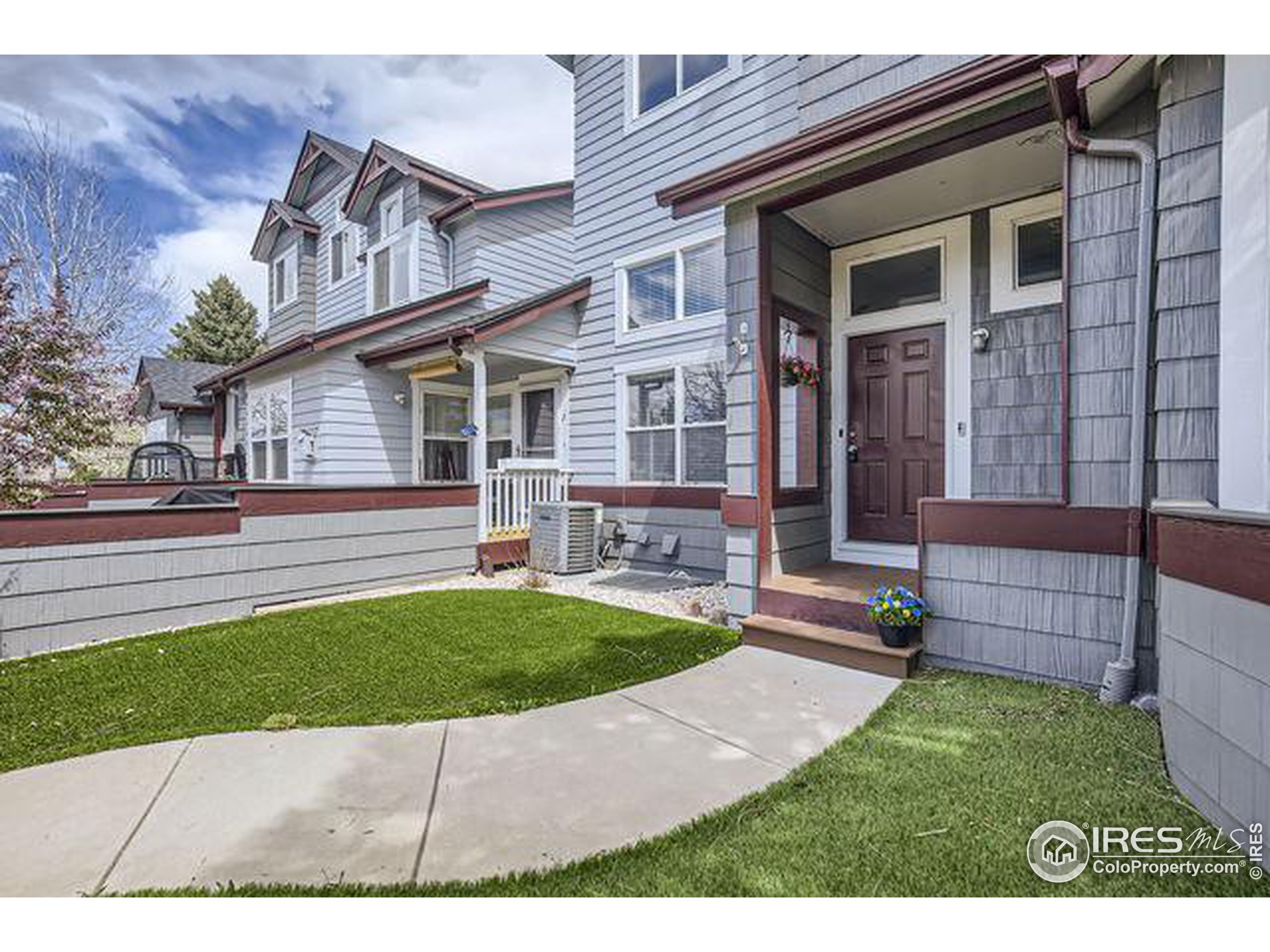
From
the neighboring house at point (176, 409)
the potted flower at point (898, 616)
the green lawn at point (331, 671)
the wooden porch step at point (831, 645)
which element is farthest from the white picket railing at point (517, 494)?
the neighboring house at point (176, 409)

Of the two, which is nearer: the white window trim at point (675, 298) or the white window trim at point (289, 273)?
the white window trim at point (675, 298)

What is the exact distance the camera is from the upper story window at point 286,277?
1118cm

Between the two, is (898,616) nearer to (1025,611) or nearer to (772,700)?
(1025,611)

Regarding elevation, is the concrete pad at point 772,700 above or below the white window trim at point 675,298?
below

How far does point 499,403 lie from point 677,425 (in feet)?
11.0

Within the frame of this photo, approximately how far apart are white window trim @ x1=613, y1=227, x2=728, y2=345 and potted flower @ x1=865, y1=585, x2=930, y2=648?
330 cm

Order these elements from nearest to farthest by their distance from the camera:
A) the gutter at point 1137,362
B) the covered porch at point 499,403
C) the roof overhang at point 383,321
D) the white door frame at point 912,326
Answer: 1. the gutter at point 1137,362
2. the white door frame at point 912,326
3. the covered porch at point 499,403
4. the roof overhang at point 383,321

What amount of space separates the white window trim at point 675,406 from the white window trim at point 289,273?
25.0 ft

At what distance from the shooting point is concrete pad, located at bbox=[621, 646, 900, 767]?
2.51 meters

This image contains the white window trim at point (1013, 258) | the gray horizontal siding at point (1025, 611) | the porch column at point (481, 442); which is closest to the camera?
the gray horizontal siding at point (1025, 611)

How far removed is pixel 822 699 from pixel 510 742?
148 centimetres

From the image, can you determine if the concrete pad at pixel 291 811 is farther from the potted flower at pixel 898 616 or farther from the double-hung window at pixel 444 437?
the double-hung window at pixel 444 437

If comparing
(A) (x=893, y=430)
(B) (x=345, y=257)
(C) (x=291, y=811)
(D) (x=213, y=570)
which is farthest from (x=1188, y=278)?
(B) (x=345, y=257)
